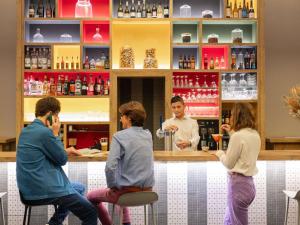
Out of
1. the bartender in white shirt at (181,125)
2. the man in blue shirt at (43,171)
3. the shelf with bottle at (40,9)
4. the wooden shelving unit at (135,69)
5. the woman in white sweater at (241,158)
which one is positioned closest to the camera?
the man in blue shirt at (43,171)

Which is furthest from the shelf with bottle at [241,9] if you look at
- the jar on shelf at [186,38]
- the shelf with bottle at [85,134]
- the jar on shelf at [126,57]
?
the shelf with bottle at [85,134]

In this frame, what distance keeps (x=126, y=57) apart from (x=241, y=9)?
175cm

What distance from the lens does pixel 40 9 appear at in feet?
21.6

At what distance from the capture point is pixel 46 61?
6.50 meters

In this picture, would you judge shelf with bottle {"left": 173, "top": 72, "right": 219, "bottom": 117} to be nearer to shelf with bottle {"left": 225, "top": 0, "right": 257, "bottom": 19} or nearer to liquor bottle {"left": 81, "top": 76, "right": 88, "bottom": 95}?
shelf with bottle {"left": 225, "top": 0, "right": 257, "bottom": 19}

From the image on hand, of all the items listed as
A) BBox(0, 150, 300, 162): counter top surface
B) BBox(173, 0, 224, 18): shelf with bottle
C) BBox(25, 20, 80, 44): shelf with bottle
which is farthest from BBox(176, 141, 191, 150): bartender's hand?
BBox(25, 20, 80, 44): shelf with bottle

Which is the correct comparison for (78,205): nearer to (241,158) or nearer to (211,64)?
(241,158)

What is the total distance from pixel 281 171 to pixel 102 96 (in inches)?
115

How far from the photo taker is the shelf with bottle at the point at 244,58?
258 inches

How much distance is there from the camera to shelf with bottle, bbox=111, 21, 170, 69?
21.9 ft

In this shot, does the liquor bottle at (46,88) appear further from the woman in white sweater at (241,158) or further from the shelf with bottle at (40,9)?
the woman in white sweater at (241,158)

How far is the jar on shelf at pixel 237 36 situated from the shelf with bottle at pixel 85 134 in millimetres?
2168

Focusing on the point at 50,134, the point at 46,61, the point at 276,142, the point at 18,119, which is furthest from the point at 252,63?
the point at 50,134

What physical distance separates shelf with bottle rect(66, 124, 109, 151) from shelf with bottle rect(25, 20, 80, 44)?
123 centimetres
